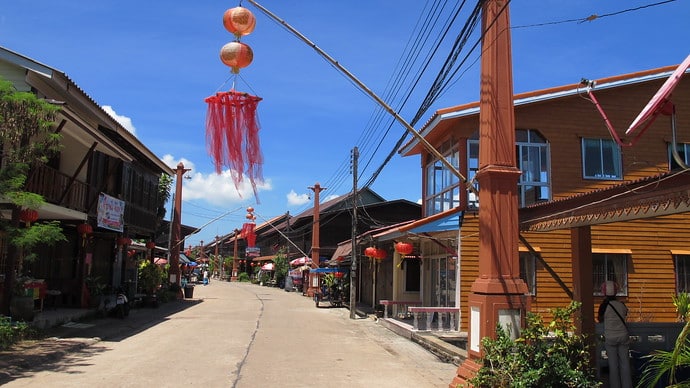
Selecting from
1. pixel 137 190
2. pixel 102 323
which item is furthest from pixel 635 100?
pixel 137 190

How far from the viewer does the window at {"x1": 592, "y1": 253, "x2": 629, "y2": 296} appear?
1605 centimetres

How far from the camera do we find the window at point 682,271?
16234mm

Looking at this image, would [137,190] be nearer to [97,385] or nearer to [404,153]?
[404,153]

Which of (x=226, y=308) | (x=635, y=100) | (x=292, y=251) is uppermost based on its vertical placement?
(x=635, y=100)

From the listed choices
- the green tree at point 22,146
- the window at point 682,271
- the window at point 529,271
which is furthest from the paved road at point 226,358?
the window at point 682,271

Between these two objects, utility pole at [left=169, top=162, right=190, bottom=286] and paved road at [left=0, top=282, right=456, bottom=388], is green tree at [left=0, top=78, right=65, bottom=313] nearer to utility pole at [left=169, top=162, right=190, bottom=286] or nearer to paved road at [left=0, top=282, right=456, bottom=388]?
paved road at [left=0, top=282, right=456, bottom=388]

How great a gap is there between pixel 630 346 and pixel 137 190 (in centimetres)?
2083

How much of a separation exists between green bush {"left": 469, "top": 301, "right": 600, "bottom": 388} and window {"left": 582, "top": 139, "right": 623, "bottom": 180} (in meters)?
10.4

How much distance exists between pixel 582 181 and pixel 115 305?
15063 mm

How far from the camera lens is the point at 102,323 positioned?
1709 cm

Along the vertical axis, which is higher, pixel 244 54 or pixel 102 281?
pixel 244 54

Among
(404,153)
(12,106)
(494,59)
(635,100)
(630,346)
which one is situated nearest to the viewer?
(630,346)

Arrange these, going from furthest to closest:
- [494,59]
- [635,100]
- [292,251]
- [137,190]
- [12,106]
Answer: [292,251]
[137,190]
[635,100]
[12,106]
[494,59]

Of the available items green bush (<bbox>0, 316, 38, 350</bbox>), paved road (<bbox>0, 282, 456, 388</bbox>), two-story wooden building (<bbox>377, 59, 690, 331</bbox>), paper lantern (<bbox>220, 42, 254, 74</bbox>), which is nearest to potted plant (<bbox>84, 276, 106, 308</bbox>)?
paved road (<bbox>0, 282, 456, 388</bbox>)
